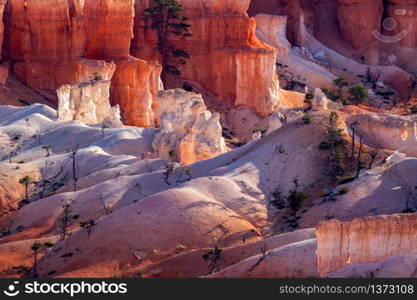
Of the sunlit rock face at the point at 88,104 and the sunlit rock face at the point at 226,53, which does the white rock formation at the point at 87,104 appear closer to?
the sunlit rock face at the point at 88,104

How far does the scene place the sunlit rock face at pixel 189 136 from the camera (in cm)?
7581

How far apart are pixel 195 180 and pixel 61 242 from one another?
23.1ft

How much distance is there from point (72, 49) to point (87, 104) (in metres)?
13.3

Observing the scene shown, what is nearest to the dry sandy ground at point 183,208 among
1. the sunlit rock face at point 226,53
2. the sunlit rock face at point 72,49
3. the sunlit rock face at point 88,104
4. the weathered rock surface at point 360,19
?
the sunlit rock face at point 88,104

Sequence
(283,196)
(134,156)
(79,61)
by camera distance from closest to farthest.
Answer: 1. (283,196)
2. (134,156)
3. (79,61)

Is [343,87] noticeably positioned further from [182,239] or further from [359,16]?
[182,239]

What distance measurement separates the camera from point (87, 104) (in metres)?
85.1

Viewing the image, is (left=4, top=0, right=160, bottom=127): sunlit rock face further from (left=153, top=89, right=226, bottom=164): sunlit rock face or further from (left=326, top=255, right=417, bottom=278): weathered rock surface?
(left=326, top=255, right=417, bottom=278): weathered rock surface

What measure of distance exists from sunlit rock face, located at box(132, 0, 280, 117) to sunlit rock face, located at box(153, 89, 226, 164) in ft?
75.5

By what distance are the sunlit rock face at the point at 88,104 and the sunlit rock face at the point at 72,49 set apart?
844 cm

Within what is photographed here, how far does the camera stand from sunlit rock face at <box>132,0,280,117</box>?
104m

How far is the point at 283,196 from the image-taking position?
64.6 meters

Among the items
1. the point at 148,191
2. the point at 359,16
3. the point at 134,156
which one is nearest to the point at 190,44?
the point at 359,16

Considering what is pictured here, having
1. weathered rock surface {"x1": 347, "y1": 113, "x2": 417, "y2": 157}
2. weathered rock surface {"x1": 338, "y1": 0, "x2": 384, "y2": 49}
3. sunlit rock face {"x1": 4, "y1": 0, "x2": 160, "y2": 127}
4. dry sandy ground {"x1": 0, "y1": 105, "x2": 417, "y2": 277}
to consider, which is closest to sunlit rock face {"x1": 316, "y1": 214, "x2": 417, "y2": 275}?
dry sandy ground {"x1": 0, "y1": 105, "x2": 417, "y2": 277}
